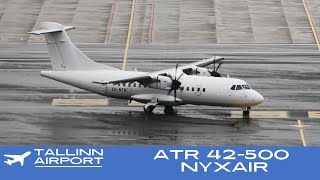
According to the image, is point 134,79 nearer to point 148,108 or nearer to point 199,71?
point 148,108

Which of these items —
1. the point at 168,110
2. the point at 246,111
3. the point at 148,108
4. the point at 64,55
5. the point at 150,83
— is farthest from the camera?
the point at 64,55

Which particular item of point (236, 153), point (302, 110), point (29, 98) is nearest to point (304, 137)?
point (302, 110)

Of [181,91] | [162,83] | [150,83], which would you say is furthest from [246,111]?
[150,83]

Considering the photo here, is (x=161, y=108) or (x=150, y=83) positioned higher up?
(x=150, y=83)

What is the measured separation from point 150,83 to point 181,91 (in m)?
2.42

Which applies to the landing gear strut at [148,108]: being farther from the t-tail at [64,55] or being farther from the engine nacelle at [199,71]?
the engine nacelle at [199,71]

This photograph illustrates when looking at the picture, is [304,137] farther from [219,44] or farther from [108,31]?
[108,31]

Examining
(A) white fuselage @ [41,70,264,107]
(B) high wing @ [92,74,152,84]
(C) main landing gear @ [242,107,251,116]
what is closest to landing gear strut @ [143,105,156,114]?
(A) white fuselage @ [41,70,264,107]

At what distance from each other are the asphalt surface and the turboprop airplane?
4.83 feet

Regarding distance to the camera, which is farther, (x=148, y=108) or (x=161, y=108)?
(x=161, y=108)

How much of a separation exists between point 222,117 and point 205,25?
96.3 feet

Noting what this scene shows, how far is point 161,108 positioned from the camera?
7250cm

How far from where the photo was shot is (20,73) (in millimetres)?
83312

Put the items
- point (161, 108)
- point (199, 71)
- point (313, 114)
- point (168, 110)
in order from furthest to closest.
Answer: point (199, 71) < point (161, 108) < point (168, 110) < point (313, 114)
